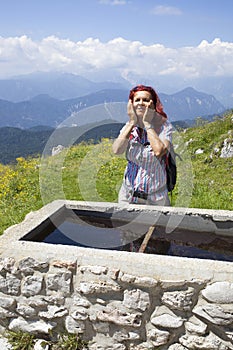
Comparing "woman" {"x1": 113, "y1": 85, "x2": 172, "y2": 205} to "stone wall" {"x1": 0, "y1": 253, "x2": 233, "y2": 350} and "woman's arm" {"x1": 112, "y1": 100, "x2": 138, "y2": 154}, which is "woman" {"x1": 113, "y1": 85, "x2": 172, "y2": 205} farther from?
"stone wall" {"x1": 0, "y1": 253, "x2": 233, "y2": 350}

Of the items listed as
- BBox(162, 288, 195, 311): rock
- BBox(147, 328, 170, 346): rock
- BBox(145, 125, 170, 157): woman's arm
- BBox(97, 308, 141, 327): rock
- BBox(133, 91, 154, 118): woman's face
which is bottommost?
BBox(147, 328, 170, 346): rock

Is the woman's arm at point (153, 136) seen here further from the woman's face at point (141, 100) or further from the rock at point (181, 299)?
the rock at point (181, 299)

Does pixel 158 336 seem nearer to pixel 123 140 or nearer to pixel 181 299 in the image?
pixel 181 299

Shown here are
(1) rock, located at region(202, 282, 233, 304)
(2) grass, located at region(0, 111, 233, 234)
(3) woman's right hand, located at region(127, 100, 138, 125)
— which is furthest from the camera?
(2) grass, located at region(0, 111, 233, 234)

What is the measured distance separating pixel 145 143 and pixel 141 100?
1.44 feet

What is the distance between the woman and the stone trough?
622 millimetres

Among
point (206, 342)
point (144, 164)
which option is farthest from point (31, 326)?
point (144, 164)

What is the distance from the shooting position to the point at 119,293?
296cm

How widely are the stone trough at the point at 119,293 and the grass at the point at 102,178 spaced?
2740 millimetres

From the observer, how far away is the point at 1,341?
3348mm

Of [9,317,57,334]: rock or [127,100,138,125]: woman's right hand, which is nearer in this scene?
[9,317,57,334]: rock

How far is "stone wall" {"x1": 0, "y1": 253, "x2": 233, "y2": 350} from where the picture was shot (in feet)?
9.18

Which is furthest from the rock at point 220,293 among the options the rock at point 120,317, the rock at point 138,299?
the rock at point 120,317

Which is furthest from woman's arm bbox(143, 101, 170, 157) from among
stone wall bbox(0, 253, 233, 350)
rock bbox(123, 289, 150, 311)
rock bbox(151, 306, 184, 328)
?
rock bbox(151, 306, 184, 328)
